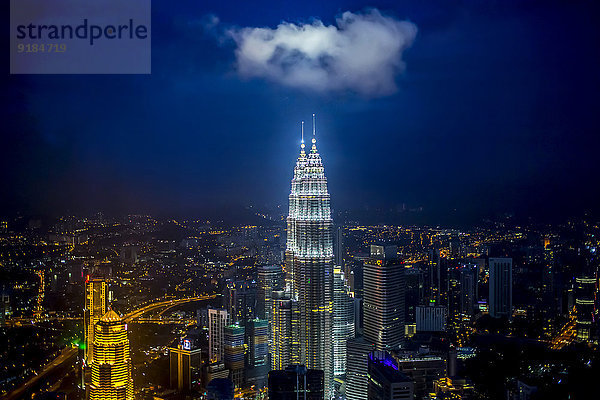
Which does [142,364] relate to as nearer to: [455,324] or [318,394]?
[318,394]

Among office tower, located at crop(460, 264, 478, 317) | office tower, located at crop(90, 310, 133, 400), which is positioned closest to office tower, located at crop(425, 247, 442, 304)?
office tower, located at crop(460, 264, 478, 317)

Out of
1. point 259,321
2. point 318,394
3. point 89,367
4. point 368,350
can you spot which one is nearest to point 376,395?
point 318,394

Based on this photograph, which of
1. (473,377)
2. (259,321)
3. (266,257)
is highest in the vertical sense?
(266,257)

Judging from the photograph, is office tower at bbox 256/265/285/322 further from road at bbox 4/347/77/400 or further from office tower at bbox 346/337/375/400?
road at bbox 4/347/77/400

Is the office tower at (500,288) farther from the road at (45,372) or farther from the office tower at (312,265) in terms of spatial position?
the road at (45,372)

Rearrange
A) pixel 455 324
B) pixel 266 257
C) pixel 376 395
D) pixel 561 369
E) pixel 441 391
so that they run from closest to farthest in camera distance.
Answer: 1. pixel 376 395
2. pixel 441 391
3. pixel 561 369
4. pixel 266 257
5. pixel 455 324

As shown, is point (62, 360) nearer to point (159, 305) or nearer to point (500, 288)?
point (159, 305)
